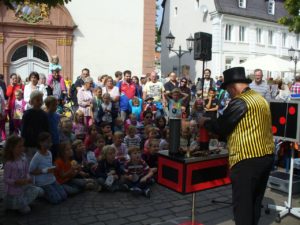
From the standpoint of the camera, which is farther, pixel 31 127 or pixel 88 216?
pixel 31 127

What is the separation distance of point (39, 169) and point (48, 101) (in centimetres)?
124

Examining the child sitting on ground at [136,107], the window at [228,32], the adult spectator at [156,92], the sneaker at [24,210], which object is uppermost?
the window at [228,32]

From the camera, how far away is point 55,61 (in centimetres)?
1093

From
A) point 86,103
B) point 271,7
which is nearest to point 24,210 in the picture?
point 86,103

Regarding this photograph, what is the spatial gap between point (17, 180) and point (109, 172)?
1.70 metres

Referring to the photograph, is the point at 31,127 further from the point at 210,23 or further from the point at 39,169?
the point at 210,23

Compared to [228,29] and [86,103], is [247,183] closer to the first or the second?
[86,103]

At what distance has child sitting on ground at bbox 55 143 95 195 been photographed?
6.27 meters

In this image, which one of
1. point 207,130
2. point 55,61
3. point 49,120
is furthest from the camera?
point 55,61

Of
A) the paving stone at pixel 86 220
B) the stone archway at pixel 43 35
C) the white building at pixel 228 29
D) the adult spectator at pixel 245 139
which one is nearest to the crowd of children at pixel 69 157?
the adult spectator at pixel 245 139

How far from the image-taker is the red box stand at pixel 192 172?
4016 mm

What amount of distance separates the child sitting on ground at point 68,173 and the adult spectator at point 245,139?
3.04 m

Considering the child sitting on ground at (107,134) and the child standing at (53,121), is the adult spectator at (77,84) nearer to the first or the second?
the child sitting on ground at (107,134)

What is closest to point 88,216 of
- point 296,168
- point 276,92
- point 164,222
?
point 164,222
